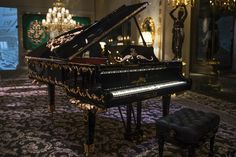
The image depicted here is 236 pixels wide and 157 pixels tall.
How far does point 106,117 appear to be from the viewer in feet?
14.2

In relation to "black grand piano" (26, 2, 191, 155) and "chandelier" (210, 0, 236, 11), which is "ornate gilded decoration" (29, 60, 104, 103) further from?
"chandelier" (210, 0, 236, 11)

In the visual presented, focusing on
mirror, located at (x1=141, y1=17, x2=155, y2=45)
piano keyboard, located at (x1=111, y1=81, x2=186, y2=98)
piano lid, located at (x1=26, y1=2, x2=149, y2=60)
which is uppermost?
mirror, located at (x1=141, y1=17, x2=155, y2=45)

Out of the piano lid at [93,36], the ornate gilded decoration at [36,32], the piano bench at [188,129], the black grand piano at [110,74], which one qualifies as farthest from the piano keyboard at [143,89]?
the ornate gilded decoration at [36,32]

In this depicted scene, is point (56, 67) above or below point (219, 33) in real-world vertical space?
below

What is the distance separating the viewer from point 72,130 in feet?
11.9

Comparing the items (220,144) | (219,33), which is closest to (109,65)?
(220,144)

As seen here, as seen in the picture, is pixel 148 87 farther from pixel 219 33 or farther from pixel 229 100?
pixel 219 33

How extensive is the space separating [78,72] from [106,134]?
3.77 ft

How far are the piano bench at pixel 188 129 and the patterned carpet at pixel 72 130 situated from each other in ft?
0.96

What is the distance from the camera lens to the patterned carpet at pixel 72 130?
291cm

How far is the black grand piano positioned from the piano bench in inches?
16.4

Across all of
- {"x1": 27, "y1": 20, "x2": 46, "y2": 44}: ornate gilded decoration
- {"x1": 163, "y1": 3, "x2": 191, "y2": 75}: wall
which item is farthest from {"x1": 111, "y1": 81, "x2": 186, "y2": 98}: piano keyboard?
{"x1": 27, "y1": 20, "x2": 46, "y2": 44}: ornate gilded decoration

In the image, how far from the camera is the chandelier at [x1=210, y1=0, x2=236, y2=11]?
593 cm

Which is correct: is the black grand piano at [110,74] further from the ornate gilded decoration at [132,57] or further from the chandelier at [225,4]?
the chandelier at [225,4]
